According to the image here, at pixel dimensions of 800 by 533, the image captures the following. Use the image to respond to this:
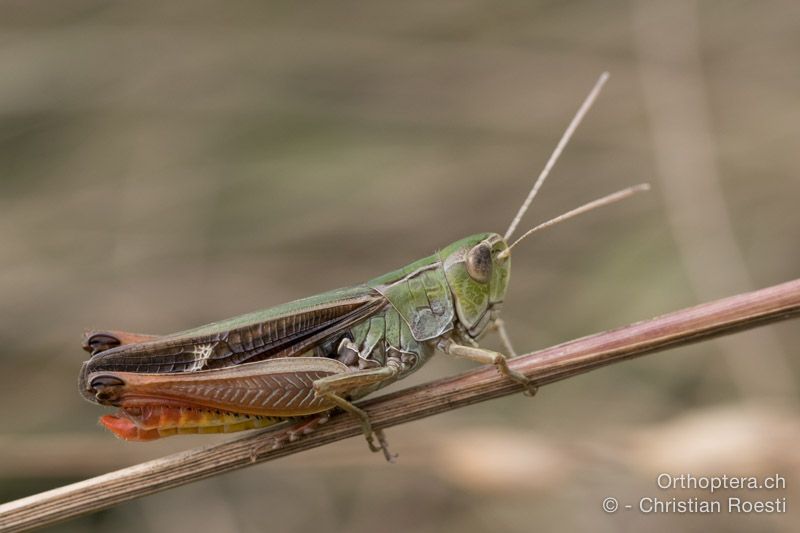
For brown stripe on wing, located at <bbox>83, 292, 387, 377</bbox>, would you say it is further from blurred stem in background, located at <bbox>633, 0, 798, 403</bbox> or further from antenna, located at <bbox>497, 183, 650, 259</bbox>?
blurred stem in background, located at <bbox>633, 0, 798, 403</bbox>

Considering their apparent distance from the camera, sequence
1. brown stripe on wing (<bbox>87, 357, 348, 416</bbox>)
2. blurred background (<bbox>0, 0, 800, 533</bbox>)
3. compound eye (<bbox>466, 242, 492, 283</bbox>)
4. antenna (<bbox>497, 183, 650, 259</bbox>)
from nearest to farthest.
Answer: antenna (<bbox>497, 183, 650, 259</bbox>)
brown stripe on wing (<bbox>87, 357, 348, 416</bbox>)
compound eye (<bbox>466, 242, 492, 283</bbox>)
blurred background (<bbox>0, 0, 800, 533</bbox>)

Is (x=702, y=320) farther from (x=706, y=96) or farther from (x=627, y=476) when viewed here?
(x=706, y=96)

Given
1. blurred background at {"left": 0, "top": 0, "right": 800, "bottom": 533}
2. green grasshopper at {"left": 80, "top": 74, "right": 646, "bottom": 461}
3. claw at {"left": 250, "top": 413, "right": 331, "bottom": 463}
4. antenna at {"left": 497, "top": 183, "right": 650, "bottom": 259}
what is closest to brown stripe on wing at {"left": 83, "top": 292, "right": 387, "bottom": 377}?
green grasshopper at {"left": 80, "top": 74, "right": 646, "bottom": 461}

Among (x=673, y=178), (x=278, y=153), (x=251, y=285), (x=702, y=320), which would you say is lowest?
(x=702, y=320)

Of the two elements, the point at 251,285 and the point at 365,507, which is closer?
the point at 365,507

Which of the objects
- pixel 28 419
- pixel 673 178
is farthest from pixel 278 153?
pixel 673 178

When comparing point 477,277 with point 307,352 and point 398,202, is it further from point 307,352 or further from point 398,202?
point 398,202

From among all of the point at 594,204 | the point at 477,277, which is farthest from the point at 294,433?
the point at 594,204
